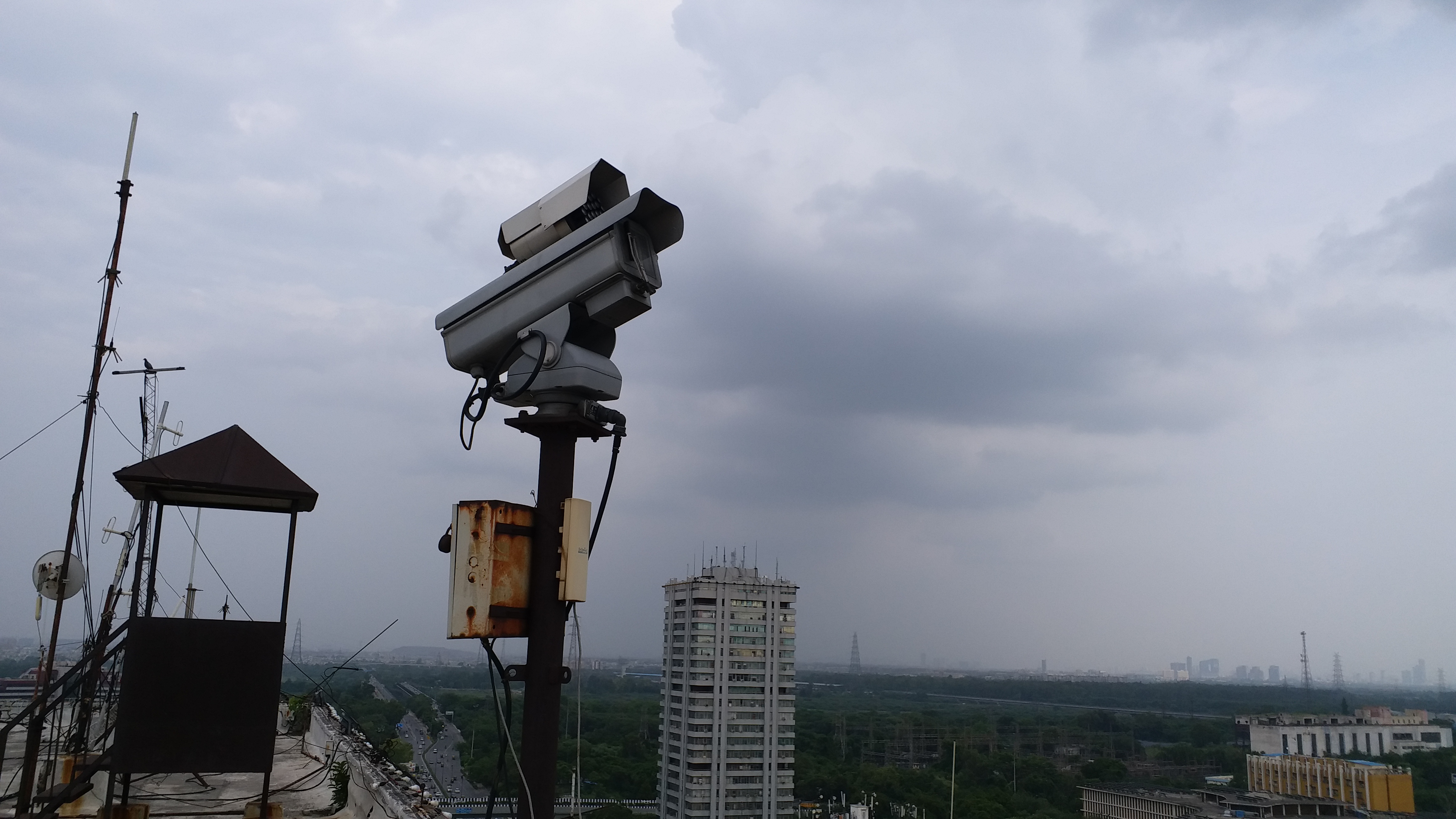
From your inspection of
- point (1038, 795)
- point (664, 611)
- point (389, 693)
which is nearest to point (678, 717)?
point (664, 611)

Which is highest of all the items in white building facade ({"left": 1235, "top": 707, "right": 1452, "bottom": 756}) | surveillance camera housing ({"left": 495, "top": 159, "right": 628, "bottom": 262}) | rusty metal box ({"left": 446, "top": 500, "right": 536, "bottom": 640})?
surveillance camera housing ({"left": 495, "top": 159, "right": 628, "bottom": 262})

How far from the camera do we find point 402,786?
27.7ft

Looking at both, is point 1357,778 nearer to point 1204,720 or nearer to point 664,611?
point 664,611

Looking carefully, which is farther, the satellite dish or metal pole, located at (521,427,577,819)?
the satellite dish

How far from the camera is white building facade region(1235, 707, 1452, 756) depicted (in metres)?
103

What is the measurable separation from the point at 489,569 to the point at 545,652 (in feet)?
1.85

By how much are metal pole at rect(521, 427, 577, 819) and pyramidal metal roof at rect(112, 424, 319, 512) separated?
9.46ft

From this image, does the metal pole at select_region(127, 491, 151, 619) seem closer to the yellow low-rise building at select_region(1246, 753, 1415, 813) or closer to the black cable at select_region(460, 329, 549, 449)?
the black cable at select_region(460, 329, 549, 449)

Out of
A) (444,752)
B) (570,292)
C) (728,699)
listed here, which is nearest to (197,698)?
(570,292)

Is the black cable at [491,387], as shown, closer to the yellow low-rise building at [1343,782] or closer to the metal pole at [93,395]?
the metal pole at [93,395]

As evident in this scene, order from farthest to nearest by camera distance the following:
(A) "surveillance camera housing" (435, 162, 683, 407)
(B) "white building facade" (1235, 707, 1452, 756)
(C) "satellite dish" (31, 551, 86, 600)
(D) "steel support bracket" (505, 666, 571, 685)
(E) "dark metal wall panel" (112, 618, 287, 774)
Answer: (B) "white building facade" (1235, 707, 1452, 756) → (C) "satellite dish" (31, 551, 86, 600) → (E) "dark metal wall panel" (112, 618, 287, 774) → (A) "surveillance camera housing" (435, 162, 683, 407) → (D) "steel support bracket" (505, 666, 571, 685)

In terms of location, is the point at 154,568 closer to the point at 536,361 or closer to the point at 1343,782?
the point at 536,361

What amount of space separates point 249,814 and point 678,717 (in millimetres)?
48936

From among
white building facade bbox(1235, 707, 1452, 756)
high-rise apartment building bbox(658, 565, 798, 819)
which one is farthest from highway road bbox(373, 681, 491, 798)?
white building facade bbox(1235, 707, 1452, 756)
